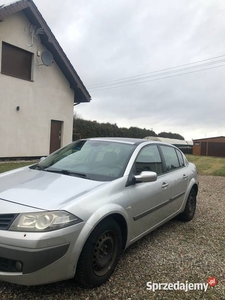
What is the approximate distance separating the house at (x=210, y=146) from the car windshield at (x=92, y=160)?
28.4m

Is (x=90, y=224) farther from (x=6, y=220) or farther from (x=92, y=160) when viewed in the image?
(x=92, y=160)

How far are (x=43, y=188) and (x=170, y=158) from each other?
260cm

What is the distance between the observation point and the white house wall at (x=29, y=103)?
1145 cm

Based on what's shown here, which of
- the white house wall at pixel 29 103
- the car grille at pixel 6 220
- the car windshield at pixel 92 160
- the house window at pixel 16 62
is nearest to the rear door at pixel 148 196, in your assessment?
the car windshield at pixel 92 160

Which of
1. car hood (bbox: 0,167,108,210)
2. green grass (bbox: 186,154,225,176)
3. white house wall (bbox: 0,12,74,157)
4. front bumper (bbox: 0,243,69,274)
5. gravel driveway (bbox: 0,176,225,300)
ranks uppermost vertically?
white house wall (bbox: 0,12,74,157)

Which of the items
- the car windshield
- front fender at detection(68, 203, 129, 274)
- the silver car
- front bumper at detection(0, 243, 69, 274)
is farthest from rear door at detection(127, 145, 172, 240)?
front bumper at detection(0, 243, 69, 274)

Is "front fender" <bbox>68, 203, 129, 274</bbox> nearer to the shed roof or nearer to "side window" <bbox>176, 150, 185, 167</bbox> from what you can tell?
"side window" <bbox>176, 150, 185, 167</bbox>

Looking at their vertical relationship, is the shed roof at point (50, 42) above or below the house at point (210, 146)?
above

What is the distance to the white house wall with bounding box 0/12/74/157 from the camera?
37.6 feet

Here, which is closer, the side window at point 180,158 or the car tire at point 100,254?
the car tire at point 100,254

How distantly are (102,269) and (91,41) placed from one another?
1460cm

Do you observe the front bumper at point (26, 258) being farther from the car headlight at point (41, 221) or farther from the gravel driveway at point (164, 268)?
the gravel driveway at point (164, 268)

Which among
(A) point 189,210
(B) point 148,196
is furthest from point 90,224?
(A) point 189,210

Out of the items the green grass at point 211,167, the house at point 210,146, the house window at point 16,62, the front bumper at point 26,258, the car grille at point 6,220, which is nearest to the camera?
the front bumper at point 26,258
